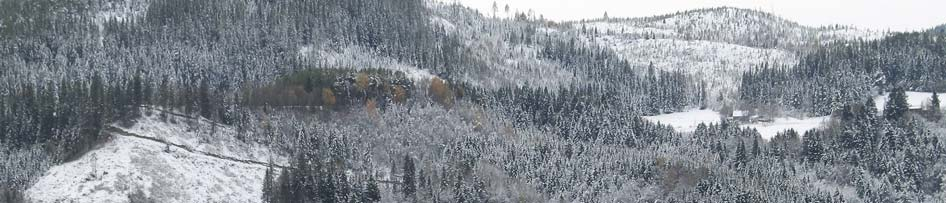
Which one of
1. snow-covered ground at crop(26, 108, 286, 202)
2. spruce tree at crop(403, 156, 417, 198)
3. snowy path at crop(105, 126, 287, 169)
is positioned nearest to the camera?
snow-covered ground at crop(26, 108, 286, 202)

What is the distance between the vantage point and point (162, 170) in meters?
157

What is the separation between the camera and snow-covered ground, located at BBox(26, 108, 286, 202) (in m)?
144

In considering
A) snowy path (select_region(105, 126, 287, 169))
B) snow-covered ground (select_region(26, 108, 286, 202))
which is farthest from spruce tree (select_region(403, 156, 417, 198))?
snow-covered ground (select_region(26, 108, 286, 202))

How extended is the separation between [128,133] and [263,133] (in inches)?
1199

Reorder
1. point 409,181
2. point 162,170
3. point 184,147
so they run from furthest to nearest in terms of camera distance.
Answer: point 409,181
point 184,147
point 162,170

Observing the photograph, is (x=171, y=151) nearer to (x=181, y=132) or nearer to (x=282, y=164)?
(x=181, y=132)

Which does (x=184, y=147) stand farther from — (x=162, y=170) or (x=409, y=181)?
(x=409, y=181)

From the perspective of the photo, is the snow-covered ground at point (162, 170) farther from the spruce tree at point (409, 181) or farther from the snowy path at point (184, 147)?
the spruce tree at point (409, 181)

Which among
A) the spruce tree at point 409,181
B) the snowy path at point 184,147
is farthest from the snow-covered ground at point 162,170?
the spruce tree at point 409,181

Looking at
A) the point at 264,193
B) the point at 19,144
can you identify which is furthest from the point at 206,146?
the point at 19,144

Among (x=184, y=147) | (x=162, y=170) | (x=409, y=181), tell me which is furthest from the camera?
(x=409, y=181)

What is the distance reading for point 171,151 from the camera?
16638 cm

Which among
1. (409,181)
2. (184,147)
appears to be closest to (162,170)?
(184,147)

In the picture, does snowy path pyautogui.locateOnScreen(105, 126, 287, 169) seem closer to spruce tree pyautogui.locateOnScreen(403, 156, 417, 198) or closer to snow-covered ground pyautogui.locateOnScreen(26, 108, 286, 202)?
snow-covered ground pyautogui.locateOnScreen(26, 108, 286, 202)
